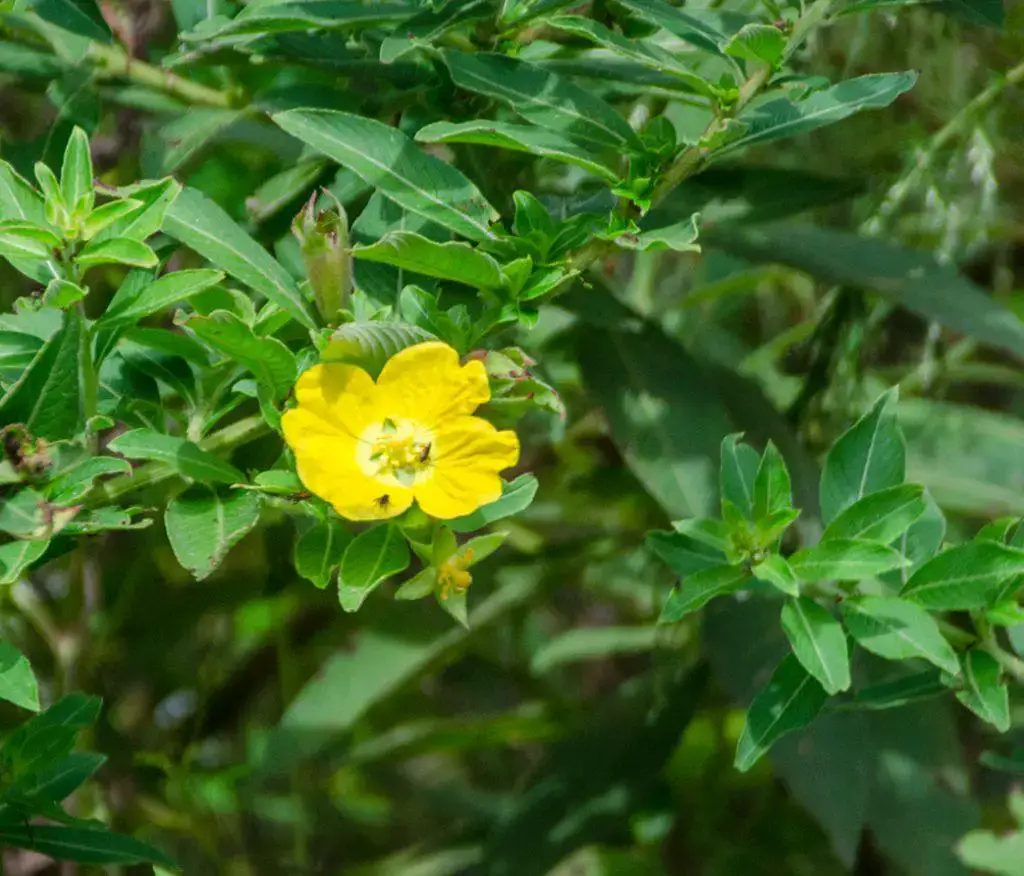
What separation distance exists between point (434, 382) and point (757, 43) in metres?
0.20

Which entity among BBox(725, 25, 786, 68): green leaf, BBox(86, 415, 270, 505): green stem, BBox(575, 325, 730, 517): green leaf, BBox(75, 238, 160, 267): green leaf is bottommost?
BBox(575, 325, 730, 517): green leaf

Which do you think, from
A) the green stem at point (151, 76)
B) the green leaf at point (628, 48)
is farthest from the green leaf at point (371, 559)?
the green stem at point (151, 76)

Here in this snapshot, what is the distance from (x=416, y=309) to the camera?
514 millimetres

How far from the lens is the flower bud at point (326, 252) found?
1.69 feet

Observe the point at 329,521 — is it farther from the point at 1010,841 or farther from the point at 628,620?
the point at 628,620

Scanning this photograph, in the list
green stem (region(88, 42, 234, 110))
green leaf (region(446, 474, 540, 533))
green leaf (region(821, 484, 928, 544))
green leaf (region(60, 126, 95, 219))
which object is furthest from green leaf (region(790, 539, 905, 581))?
green stem (region(88, 42, 234, 110))

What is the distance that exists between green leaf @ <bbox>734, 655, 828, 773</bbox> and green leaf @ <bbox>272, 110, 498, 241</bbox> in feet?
0.81

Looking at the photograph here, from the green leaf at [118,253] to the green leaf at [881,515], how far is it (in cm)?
32

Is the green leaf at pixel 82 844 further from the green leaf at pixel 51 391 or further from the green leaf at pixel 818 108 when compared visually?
the green leaf at pixel 818 108

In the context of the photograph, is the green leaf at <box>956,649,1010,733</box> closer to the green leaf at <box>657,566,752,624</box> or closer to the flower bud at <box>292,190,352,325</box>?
the green leaf at <box>657,566,752,624</box>

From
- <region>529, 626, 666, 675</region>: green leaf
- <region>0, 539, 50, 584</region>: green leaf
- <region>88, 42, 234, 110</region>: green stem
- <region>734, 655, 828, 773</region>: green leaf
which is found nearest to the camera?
<region>0, 539, 50, 584</region>: green leaf

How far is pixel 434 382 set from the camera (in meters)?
0.49

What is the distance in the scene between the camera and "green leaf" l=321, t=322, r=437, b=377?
18.9 inches

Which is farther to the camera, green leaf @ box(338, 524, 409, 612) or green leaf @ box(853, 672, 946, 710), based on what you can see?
green leaf @ box(853, 672, 946, 710)
